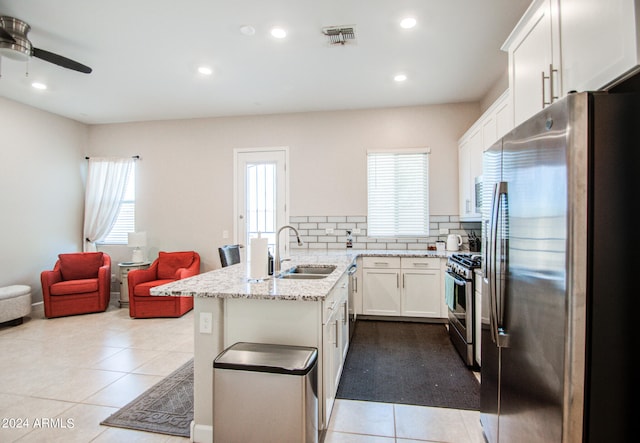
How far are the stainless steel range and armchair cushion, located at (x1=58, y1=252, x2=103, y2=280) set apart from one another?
509 cm

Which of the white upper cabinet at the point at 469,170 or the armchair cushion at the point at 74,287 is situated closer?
the white upper cabinet at the point at 469,170

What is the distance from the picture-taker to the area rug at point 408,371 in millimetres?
2369

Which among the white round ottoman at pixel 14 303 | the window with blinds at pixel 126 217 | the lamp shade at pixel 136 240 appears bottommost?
the white round ottoman at pixel 14 303

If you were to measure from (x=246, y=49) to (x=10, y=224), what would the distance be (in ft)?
14.0

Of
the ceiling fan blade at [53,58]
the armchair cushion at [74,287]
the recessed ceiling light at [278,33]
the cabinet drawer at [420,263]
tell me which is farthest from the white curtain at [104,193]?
the cabinet drawer at [420,263]

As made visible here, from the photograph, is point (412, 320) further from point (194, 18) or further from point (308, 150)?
point (194, 18)

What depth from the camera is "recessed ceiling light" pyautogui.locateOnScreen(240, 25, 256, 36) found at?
276cm

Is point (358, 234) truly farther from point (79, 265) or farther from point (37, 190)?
point (37, 190)

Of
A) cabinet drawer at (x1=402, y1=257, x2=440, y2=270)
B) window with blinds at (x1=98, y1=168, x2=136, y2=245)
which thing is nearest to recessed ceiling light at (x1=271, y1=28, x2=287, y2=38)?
cabinet drawer at (x1=402, y1=257, x2=440, y2=270)

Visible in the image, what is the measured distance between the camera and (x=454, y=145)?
4566mm

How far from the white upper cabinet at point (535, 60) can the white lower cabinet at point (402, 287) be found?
7.45 feet

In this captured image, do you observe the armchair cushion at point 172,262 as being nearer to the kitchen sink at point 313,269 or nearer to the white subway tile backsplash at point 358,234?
the white subway tile backsplash at point 358,234

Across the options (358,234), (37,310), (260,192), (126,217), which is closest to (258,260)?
(358,234)

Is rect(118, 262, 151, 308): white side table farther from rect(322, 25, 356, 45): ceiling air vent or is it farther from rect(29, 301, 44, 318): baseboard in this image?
rect(322, 25, 356, 45): ceiling air vent
